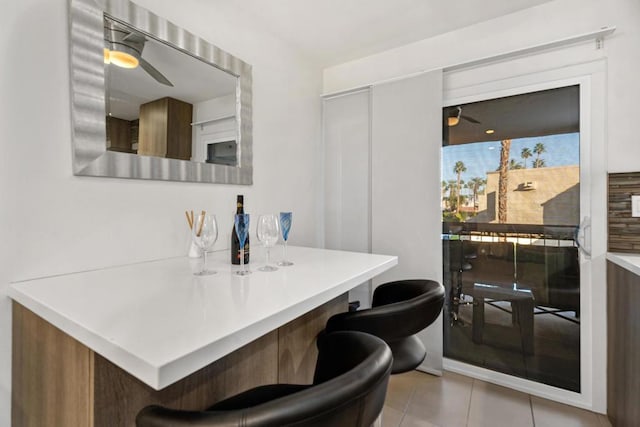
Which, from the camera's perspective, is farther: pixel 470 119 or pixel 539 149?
pixel 470 119

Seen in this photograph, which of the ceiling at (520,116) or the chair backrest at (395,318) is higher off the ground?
the ceiling at (520,116)

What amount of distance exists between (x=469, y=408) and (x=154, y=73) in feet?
8.44

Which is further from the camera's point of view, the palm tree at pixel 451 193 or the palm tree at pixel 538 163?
the palm tree at pixel 451 193

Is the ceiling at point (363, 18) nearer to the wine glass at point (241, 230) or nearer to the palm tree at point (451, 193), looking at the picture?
the palm tree at point (451, 193)

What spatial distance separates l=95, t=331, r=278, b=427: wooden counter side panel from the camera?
0.73 m

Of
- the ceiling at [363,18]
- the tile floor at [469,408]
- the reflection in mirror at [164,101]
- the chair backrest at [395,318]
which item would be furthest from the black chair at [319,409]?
the ceiling at [363,18]

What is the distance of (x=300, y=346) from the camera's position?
130 centimetres

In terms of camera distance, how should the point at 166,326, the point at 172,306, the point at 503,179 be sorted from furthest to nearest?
1. the point at 503,179
2. the point at 172,306
3. the point at 166,326

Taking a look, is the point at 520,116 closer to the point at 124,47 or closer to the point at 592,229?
the point at 592,229

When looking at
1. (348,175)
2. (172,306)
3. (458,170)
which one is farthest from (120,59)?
(458,170)

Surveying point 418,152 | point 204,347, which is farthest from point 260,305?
point 418,152

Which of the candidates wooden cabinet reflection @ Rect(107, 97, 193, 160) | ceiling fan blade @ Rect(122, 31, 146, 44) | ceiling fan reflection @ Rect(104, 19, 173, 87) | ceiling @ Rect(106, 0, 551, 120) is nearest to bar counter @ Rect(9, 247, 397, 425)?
wooden cabinet reflection @ Rect(107, 97, 193, 160)

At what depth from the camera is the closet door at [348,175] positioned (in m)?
2.63

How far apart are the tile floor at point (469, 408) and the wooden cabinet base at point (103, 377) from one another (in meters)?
0.89
